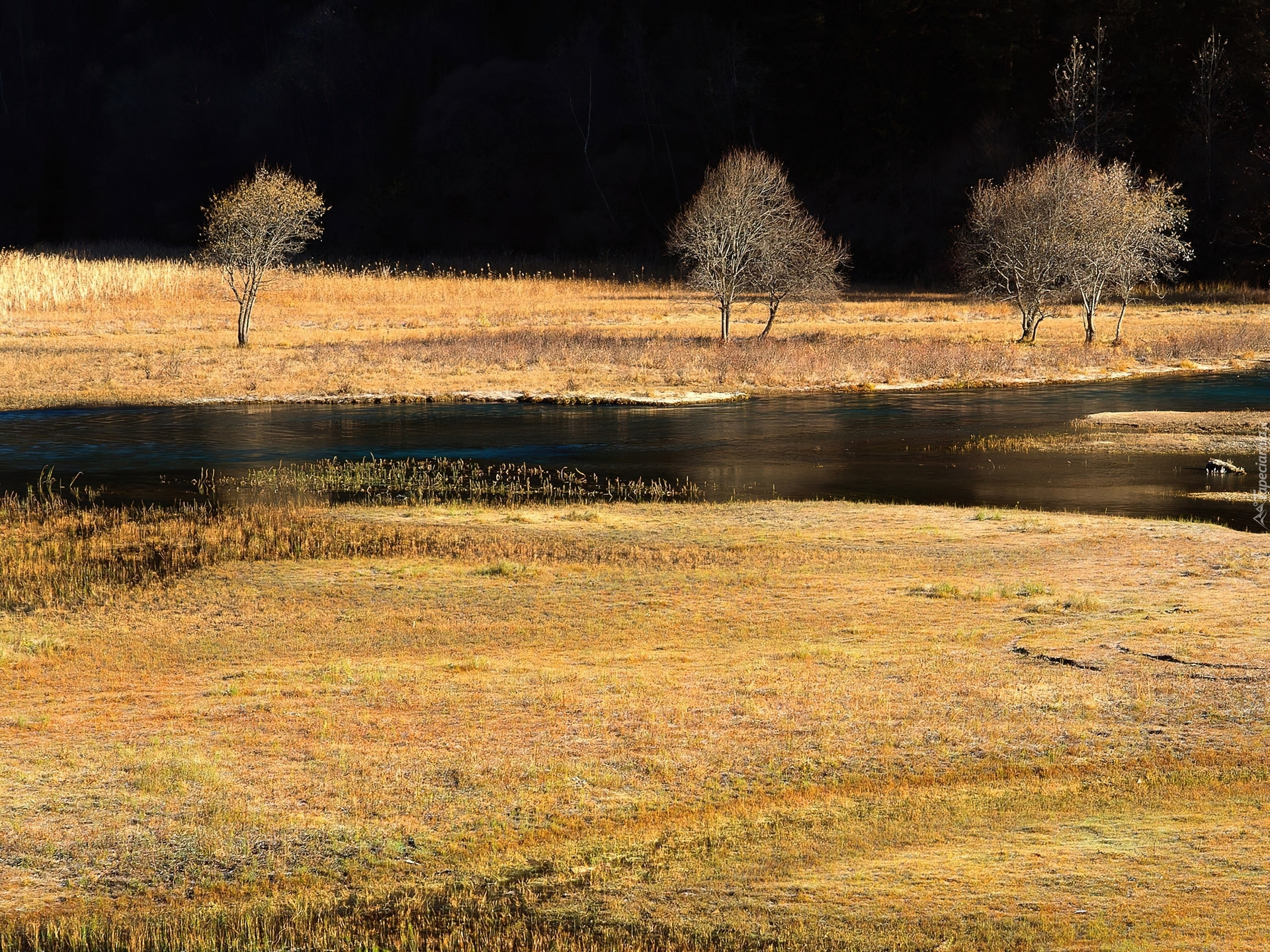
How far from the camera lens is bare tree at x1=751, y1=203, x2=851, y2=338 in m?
53.8

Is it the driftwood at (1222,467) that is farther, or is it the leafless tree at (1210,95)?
the leafless tree at (1210,95)

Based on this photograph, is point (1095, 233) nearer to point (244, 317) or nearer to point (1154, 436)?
point (1154, 436)

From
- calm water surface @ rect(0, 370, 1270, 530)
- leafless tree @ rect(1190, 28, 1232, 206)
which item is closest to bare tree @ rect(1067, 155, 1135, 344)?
calm water surface @ rect(0, 370, 1270, 530)

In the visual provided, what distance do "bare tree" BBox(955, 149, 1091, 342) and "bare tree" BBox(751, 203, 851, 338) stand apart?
683 cm

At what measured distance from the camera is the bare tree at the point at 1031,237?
55.8 metres

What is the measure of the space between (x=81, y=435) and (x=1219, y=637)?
91.3 feet

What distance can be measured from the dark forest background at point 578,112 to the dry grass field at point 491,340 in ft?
59.2

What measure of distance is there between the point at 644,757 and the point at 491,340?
142 ft

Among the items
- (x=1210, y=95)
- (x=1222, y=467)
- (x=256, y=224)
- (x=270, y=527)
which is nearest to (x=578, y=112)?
(x=1210, y=95)

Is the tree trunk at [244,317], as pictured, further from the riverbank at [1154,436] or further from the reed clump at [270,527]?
the riverbank at [1154,436]

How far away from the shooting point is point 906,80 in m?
102

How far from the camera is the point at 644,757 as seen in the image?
38.8 feet

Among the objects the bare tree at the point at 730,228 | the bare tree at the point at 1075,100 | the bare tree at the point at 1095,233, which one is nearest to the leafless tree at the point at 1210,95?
the bare tree at the point at 1075,100

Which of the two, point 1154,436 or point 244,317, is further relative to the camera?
point 244,317
